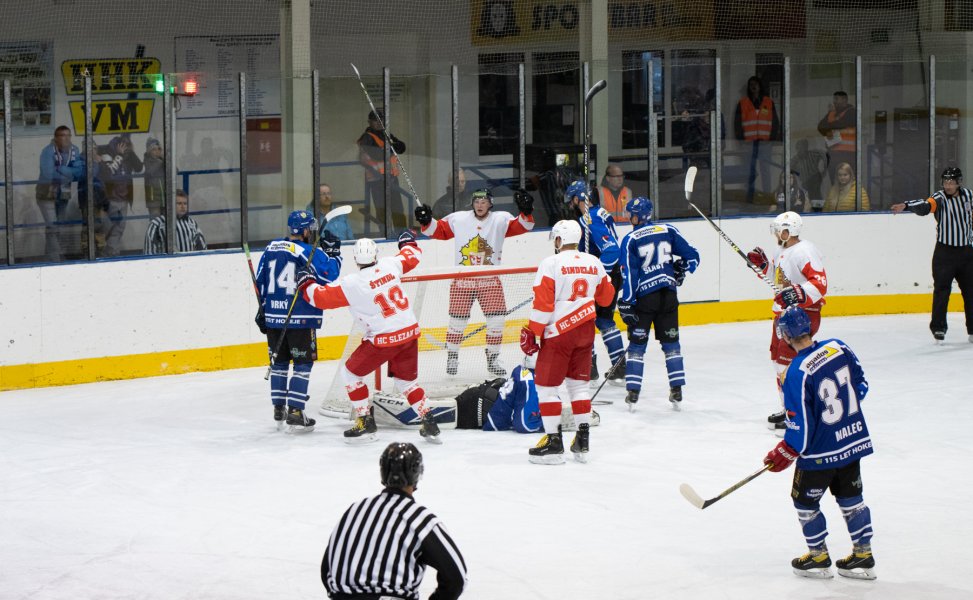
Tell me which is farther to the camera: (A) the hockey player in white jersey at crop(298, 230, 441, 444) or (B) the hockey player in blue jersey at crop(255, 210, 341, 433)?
(B) the hockey player in blue jersey at crop(255, 210, 341, 433)

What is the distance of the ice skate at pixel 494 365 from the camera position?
794 centimetres

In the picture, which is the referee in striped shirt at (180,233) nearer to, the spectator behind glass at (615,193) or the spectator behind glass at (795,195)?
the spectator behind glass at (615,193)

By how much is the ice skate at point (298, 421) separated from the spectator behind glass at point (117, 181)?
235 centimetres

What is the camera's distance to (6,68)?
399 inches

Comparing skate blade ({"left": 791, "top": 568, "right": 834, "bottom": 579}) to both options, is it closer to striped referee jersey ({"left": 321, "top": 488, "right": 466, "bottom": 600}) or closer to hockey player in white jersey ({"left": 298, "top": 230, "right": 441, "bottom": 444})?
striped referee jersey ({"left": 321, "top": 488, "right": 466, "bottom": 600})

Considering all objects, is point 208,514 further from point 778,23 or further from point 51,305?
point 778,23

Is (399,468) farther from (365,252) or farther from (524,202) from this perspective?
(524,202)

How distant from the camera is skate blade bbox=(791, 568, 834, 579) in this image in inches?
191

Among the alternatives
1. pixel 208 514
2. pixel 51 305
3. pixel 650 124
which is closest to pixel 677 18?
pixel 650 124

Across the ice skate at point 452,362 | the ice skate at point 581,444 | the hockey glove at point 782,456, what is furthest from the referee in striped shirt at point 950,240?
the hockey glove at point 782,456

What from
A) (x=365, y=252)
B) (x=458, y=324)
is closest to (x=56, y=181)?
(x=458, y=324)

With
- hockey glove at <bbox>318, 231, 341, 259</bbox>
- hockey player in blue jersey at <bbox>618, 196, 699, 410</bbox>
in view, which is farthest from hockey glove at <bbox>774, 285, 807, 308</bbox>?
hockey glove at <bbox>318, 231, 341, 259</bbox>

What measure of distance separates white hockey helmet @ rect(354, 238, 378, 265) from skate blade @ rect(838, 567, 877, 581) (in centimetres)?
296

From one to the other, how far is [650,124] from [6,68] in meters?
4.94
